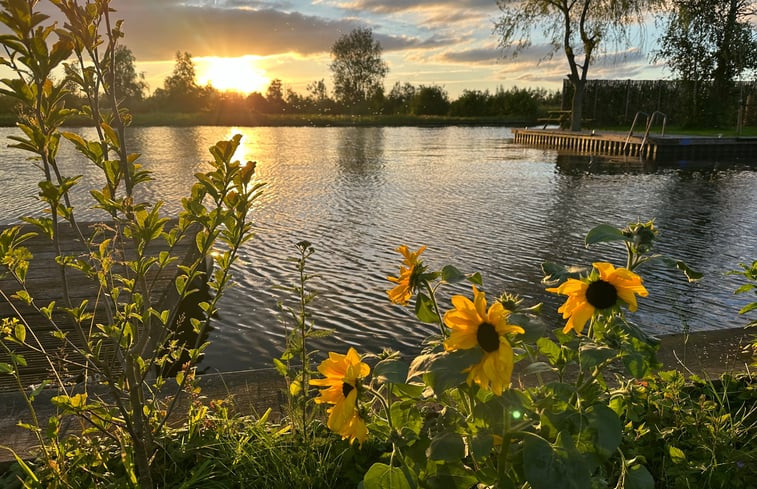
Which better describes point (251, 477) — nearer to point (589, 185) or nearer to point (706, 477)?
point (706, 477)

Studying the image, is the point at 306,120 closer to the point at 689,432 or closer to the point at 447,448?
the point at 689,432

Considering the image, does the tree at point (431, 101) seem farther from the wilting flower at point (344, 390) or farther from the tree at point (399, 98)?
the wilting flower at point (344, 390)

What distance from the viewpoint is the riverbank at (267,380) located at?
1901 millimetres

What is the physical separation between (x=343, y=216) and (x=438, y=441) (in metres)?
7.64

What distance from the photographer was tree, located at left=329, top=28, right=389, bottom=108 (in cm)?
5759

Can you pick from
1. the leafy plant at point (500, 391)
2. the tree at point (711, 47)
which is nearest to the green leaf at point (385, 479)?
the leafy plant at point (500, 391)

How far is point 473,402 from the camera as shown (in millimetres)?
1150

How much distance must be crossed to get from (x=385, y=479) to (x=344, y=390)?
20cm

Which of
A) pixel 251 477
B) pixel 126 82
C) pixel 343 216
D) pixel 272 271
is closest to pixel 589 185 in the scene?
pixel 343 216

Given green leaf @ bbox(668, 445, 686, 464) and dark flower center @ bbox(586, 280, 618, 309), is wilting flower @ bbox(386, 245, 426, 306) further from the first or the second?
green leaf @ bbox(668, 445, 686, 464)

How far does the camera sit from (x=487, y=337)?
0.98 metres

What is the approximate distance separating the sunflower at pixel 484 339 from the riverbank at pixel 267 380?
110 cm

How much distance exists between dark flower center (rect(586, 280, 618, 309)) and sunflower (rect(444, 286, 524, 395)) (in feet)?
0.91

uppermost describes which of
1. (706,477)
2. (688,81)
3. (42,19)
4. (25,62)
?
(688,81)
